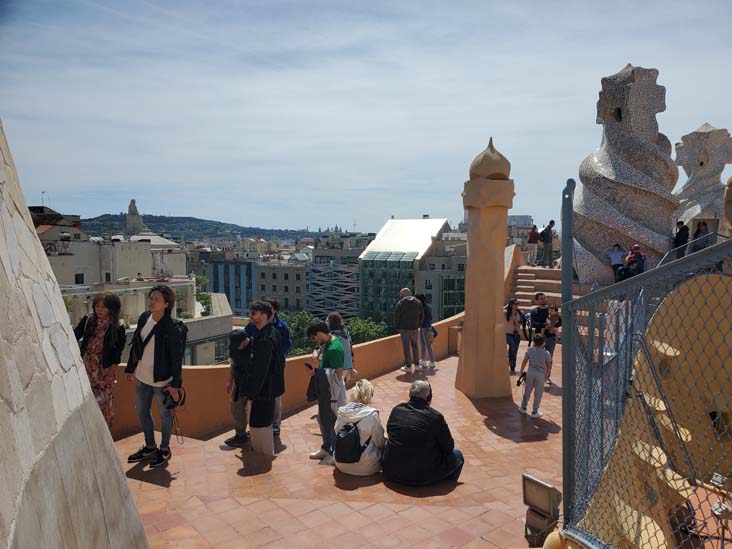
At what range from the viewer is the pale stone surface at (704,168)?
21.4m

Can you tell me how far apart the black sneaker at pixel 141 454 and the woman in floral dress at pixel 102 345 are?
396 millimetres

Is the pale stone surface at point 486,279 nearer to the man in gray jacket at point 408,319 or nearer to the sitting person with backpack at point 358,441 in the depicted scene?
the man in gray jacket at point 408,319

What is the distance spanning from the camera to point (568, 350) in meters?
3.12

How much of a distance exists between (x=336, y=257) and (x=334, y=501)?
73.1 m

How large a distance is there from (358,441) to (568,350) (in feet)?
7.64

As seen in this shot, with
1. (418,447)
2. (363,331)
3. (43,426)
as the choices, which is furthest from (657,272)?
(363,331)

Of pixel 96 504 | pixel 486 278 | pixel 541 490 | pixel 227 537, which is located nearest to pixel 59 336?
pixel 96 504

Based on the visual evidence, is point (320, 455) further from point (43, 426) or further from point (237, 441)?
point (43, 426)

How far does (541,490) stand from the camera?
12.2 feet

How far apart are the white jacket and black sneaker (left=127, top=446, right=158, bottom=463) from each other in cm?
156

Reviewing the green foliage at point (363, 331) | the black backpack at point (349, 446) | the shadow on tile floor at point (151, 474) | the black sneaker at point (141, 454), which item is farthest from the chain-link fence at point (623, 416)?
the green foliage at point (363, 331)

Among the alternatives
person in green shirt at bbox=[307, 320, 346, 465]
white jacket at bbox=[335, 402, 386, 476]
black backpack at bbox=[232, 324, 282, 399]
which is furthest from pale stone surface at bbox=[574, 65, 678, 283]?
black backpack at bbox=[232, 324, 282, 399]

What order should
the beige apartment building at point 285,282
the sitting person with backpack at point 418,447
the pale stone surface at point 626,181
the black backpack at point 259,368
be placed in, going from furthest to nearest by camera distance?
the beige apartment building at point 285,282 → the pale stone surface at point 626,181 → the black backpack at point 259,368 → the sitting person with backpack at point 418,447

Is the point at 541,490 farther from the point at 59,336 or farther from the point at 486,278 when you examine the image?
the point at 486,278
